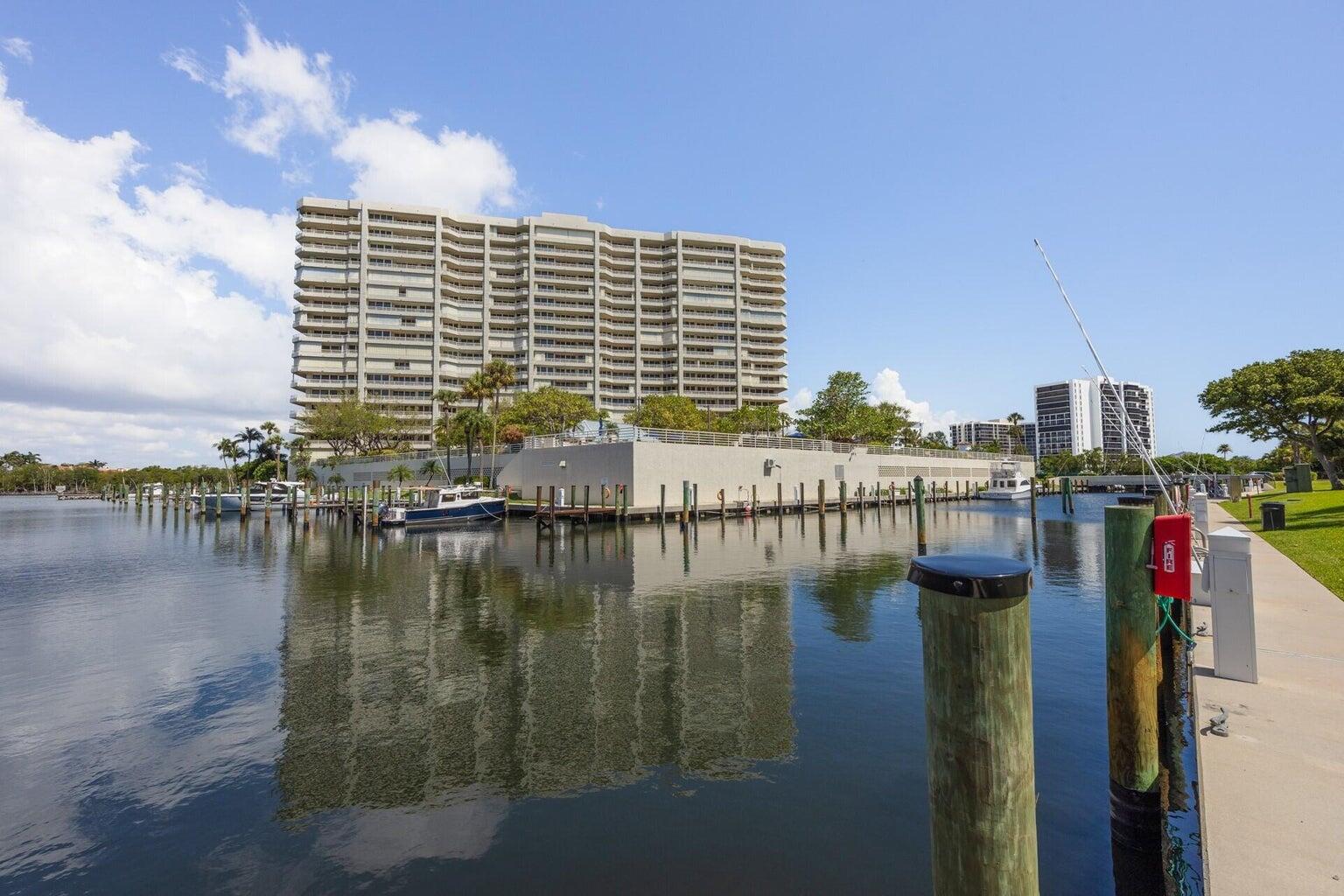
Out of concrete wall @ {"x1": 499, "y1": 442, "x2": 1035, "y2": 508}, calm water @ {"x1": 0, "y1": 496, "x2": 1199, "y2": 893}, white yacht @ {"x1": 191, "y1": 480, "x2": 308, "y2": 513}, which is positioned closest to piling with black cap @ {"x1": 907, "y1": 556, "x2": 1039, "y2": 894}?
calm water @ {"x1": 0, "y1": 496, "x2": 1199, "y2": 893}

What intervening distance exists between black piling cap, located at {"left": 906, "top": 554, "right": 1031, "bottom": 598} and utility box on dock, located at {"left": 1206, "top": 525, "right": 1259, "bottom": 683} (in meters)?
5.07

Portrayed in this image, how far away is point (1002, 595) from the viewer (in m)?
2.67

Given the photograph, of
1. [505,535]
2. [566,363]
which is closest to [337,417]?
[566,363]

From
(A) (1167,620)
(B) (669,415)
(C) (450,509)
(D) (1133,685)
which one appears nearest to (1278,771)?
(D) (1133,685)

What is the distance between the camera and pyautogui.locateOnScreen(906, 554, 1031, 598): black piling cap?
2.64m

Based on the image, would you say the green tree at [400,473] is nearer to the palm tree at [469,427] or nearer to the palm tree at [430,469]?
the palm tree at [430,469]

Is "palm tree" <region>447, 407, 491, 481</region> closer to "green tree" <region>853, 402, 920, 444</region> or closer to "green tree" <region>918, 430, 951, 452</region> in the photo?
"green tree" <region>853, 402, 920, 444</region>

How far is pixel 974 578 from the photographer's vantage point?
8.67 ft

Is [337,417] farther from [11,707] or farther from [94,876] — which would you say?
[94,876]

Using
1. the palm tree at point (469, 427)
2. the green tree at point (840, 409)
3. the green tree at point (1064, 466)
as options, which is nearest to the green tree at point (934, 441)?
the green tree at point (1064, 466)

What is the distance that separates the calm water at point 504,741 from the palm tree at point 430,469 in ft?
168

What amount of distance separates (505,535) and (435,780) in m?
29.1

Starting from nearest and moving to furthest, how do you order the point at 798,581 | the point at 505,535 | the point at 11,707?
the point at 11,707 → the point at 798,581 → the point at 505,535

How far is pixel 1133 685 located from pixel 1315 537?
62.3ft
